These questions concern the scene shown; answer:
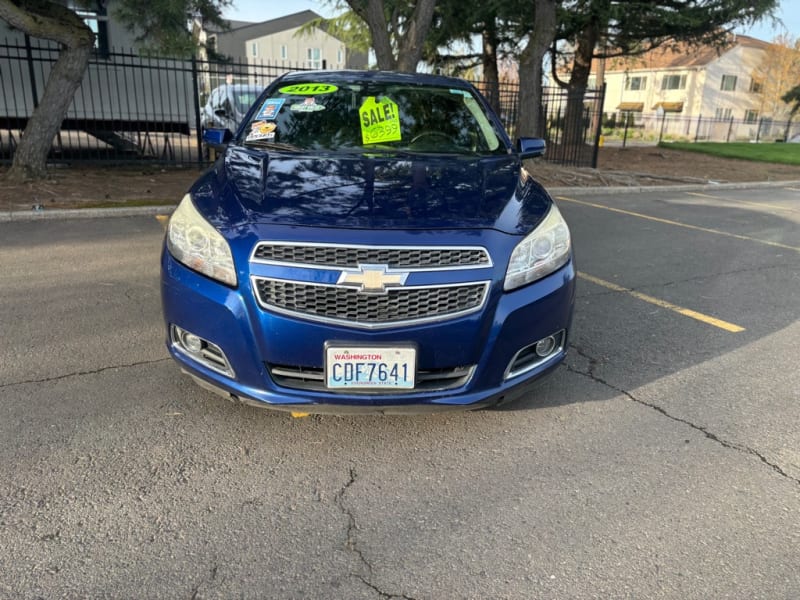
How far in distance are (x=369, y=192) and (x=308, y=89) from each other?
1.77 metres

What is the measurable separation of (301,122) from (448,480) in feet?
8.39

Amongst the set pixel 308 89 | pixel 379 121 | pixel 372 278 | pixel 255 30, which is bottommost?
pixel 372 278

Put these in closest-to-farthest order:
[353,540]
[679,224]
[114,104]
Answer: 1. [353,540]
2. [679,224]
3. [114,104]

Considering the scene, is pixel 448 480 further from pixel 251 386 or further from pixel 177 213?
pixel 177 213

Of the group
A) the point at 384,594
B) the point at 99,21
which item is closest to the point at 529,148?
the point at 384,594

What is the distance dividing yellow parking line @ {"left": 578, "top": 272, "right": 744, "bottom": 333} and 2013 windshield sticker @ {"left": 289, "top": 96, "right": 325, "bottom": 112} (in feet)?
10.1

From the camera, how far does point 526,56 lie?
1327 centimetres

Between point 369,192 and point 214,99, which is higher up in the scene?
point 214,99

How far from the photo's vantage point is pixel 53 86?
9141mm

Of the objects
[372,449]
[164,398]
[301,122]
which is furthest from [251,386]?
[301,122]

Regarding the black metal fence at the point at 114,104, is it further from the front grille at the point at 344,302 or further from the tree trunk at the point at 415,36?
the front grille at the point at 344,302

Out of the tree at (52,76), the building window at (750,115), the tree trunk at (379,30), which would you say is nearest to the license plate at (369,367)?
the tree at (52,76)

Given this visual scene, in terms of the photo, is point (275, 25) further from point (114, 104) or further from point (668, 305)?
point (668, 305)

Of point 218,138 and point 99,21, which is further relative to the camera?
point 99,21
